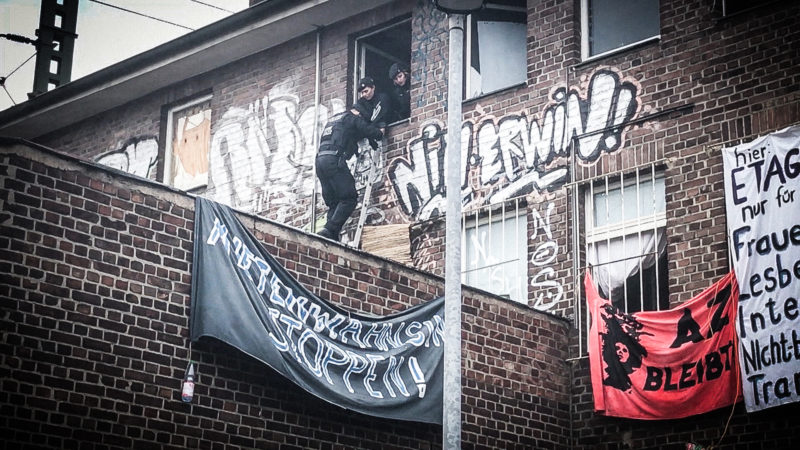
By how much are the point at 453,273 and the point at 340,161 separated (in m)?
7.38

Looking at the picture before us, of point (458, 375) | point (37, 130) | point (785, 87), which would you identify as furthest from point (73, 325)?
point (37, 130)

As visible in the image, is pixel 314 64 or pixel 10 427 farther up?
pixel 314 64

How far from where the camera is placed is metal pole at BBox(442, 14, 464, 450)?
9555 millimetres

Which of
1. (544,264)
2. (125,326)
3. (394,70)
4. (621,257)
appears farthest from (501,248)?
(125,326)

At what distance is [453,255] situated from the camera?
989 centimetres

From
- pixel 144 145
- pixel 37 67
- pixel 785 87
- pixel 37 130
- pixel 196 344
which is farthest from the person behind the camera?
pixel 37 67

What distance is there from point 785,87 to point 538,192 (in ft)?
11.8

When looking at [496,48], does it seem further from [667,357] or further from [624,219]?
[667,357]

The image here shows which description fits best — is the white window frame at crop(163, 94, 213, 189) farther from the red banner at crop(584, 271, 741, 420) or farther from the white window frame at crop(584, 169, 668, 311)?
the red banner at crop(584, 271, 741, 420)

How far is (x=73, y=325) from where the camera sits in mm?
10164

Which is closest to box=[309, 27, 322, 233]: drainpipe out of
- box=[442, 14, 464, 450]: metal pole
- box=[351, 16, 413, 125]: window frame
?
box=[351, 16, 413, 125]: window frame

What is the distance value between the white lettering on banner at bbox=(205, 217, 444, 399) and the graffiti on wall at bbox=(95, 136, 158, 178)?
9414mm

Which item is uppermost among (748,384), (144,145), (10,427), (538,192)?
(144,145)

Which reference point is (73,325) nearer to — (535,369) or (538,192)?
(535,369)
